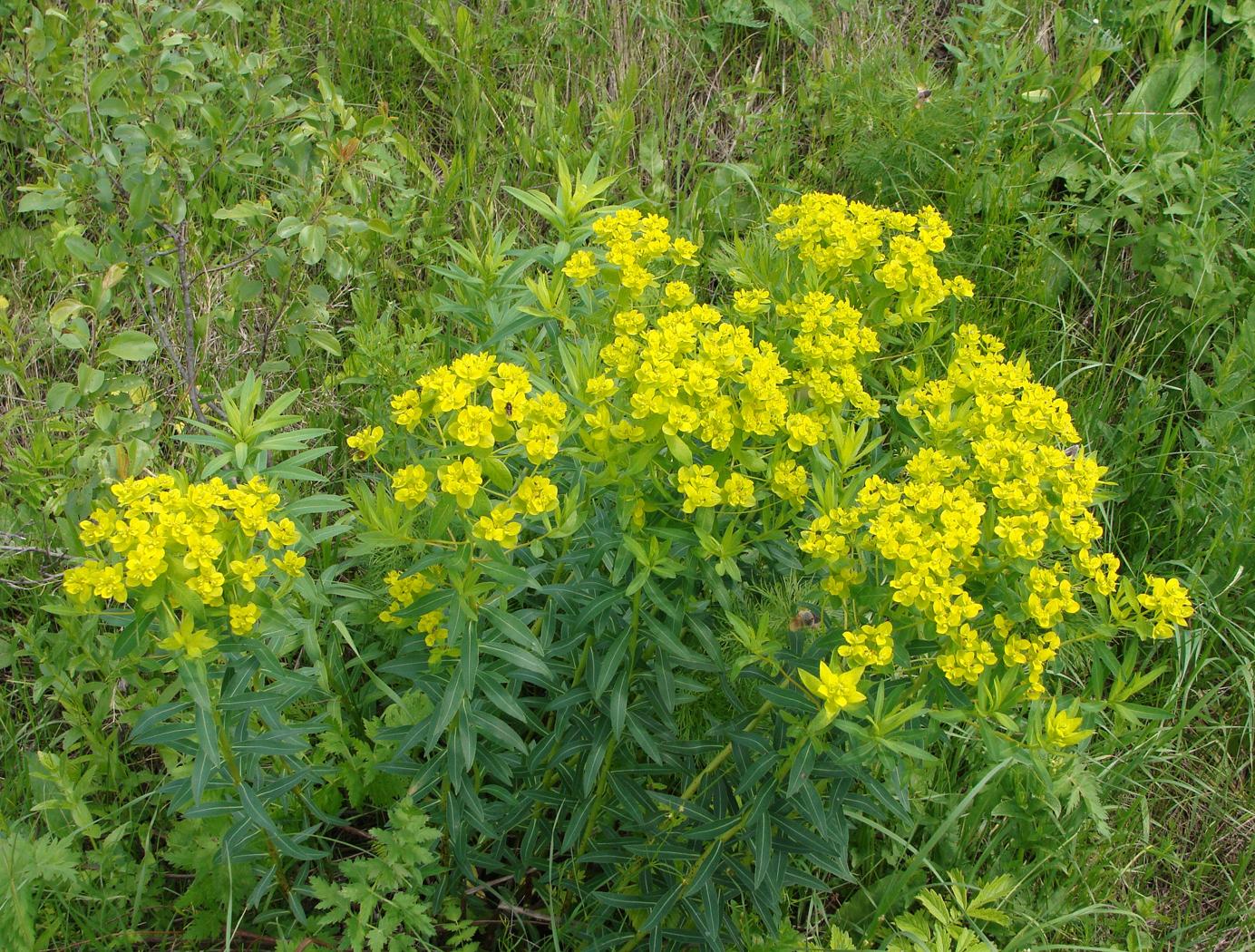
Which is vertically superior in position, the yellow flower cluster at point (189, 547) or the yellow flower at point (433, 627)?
the yellow flower cluster at point (189, 547)

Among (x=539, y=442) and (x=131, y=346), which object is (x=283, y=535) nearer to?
(x=539, y=442)

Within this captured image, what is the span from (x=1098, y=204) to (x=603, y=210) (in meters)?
2.13

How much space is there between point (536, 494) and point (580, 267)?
0.61m

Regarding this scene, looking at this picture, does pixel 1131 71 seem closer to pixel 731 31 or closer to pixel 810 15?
pixel 810 15

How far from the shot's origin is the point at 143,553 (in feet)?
5.48

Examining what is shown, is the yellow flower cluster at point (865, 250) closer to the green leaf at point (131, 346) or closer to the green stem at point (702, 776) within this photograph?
the green stem at point (702, 776)

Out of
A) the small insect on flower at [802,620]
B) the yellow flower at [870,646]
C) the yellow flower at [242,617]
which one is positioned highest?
the yellow flower at [242,617]

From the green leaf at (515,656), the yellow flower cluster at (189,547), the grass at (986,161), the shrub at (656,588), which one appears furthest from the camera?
the grass at (986,161)

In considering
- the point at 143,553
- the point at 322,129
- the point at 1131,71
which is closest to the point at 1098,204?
the point at 1131,71

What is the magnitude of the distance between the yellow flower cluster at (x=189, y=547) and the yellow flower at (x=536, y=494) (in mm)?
409

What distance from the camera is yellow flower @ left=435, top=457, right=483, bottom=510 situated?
1731 millimetres

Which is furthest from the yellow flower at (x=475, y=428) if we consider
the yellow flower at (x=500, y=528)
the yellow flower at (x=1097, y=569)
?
the yellow flower at (x=1097, y=569)

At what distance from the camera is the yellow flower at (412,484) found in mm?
1787

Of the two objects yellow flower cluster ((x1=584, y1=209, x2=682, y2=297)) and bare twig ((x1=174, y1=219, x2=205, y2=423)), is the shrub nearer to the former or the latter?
yellow flower cluster ((x1=584, y1=209, x2=682, y2=297))
